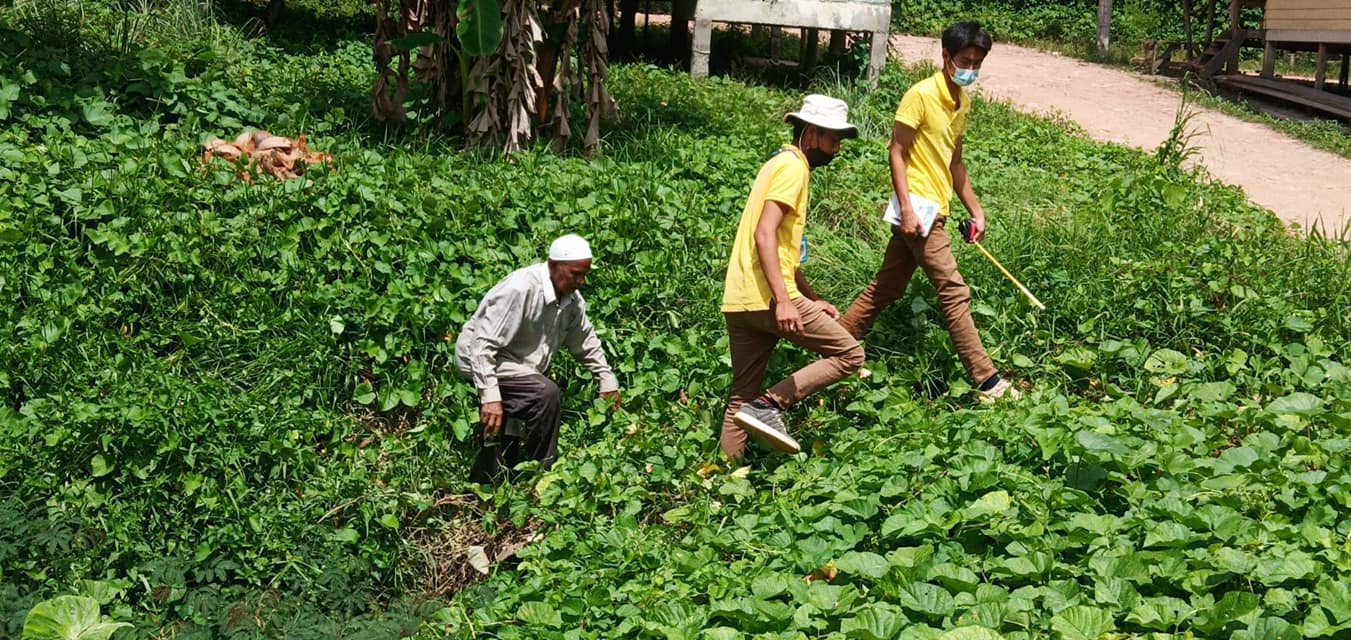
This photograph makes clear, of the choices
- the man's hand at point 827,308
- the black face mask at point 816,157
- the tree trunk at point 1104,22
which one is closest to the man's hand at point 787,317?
the man's hand at point 827,308

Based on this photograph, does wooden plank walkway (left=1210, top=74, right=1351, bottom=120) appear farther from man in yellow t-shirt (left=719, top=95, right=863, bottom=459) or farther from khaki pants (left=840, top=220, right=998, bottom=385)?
man in yellow t-shirt (left=719, top=95, right=863, bottom=459)

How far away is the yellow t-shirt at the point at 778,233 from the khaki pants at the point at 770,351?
0.25 ft

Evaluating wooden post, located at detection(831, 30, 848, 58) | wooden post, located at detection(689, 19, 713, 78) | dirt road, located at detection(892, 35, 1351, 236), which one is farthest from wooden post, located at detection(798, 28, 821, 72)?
wooden post, located at detection(689, 19, 713, 78)

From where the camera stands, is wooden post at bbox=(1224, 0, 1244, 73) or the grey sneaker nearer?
the grey sneaker

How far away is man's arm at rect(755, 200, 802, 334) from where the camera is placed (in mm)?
5383

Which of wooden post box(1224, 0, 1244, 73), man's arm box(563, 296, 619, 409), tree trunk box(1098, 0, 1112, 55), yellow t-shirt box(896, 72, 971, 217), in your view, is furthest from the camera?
tree trunk box(1098, 0, 1112, 55)

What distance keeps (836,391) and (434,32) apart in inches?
175

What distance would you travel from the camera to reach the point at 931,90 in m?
6.02

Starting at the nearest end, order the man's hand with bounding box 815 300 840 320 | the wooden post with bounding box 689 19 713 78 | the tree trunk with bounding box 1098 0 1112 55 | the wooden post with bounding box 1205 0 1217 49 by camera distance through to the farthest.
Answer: the man's hand with bounding box 815 300 840 320 → the wooden post with bounding box 689 19 713 78 → the wooden post with bounding box 1205 0 1217 49 → the tree trunk with bounding box 1098 0 1112 55

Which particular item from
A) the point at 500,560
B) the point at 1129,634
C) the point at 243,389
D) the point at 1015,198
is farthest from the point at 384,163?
the point at 1129,634

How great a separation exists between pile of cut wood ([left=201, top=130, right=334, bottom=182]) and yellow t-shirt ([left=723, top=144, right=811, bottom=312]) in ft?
11.4

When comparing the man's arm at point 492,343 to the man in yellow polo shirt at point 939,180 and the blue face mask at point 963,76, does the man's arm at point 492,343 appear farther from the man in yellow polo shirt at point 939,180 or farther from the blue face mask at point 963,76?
the blue face mask at point 963,76

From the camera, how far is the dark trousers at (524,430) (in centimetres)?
609

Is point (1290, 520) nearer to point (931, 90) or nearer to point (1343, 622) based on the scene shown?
point (1343, 622)
